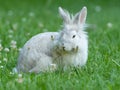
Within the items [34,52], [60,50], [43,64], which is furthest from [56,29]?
[60,50]

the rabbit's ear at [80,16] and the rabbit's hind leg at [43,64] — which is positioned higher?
the rabbit's ear at [80,16]

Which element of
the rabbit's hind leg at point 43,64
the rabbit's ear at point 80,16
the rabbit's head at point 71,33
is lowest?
the rabbit's hind leg at point 43,64

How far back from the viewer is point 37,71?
19.3 feet

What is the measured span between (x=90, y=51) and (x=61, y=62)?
1.40 m

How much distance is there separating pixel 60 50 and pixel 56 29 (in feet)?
13.3

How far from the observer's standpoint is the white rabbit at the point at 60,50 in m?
5.66

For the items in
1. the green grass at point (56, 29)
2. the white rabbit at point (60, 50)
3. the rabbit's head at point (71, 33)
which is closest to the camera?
the green grass at point (56, 29)

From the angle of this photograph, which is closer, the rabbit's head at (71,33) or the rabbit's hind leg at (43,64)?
the rabbit's head at (71,33)

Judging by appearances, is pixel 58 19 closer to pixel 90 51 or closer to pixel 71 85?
pixel 90 51

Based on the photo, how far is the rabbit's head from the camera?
5559 millimetres

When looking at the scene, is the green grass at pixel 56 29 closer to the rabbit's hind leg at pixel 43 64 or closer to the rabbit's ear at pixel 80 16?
the rabbit's hind leg at pixel 43 64

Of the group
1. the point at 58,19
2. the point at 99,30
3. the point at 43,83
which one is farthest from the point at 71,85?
the point at 58,19

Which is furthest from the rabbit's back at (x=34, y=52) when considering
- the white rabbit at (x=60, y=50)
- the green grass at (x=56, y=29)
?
the green grass at (x=56, y=29)

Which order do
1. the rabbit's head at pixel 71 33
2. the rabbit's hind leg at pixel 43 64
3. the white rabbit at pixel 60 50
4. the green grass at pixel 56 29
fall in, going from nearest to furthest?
the green grass at pixel 56 29 < the rabbit's head at pixel 71 33 < the white rabbit at pixel 60 50 < the rabbit's hind leg at pixel 43 64
